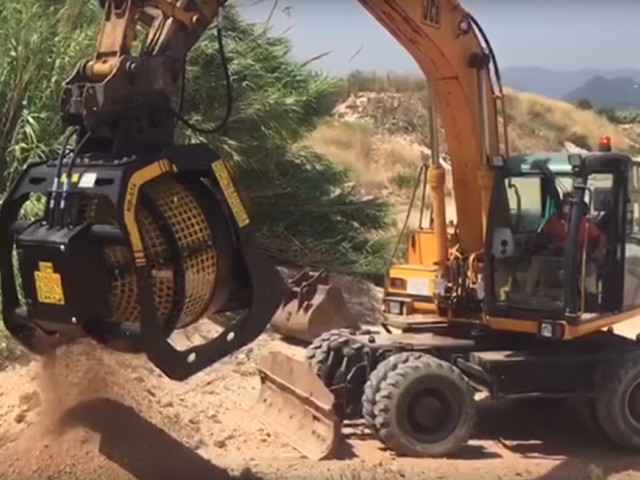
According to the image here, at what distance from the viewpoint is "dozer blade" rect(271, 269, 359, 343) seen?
10.5 m

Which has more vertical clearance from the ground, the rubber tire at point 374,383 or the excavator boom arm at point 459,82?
the excavator boom arm at point 459,82

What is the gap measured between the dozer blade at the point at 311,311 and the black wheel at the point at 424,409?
2.63 metres

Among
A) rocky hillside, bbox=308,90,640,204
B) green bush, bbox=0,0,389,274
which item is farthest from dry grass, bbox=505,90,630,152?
green bush, bbox=0,0,389,274

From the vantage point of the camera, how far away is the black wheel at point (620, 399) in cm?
807

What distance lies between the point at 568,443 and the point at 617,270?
128cm

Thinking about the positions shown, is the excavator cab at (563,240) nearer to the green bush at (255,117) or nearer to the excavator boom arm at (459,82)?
the excavator boom arm at (459,82)

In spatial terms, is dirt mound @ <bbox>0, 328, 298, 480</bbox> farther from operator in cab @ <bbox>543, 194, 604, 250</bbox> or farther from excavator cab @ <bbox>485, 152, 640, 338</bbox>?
operator in cab @ <bbox>543, 194, 604, 250</bbox>

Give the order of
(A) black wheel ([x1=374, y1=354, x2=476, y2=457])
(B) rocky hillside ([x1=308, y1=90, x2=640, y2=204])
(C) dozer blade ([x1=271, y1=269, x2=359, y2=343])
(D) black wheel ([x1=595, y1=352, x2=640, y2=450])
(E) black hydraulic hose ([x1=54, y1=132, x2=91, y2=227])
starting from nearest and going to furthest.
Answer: (E) black hydraulic hose ([x1=54, y1=132, x2=91, y2=227])
(A) black wheel ([x1=374, y1=354, x2=476, y2=457])
(D) black wheel ([x1=595, y1=352, x2=640, y2=450])
(C) dozer blade ([x1=271, y1=269, x2=359, y2=343])
(B) rocky hillside ([x1=308, y1=90, x2=640, y2=204])

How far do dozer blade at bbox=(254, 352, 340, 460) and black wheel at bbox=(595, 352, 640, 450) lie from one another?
1.80 meters

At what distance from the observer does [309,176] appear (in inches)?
512

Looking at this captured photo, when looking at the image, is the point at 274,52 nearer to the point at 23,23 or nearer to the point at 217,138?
the point at 217,138

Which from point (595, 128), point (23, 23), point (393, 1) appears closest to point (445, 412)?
point (393, 1)

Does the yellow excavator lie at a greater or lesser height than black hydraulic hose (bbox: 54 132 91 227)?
lesser

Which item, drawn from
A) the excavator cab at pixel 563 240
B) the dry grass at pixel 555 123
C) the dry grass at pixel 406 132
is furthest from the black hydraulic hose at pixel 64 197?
the dry grass at pixel 555 123
